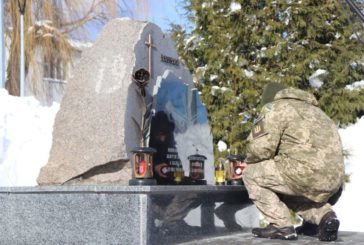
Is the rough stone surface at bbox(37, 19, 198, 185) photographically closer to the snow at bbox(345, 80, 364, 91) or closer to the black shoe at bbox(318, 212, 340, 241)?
the black shoe at bbox(318, 212, 340, 241)

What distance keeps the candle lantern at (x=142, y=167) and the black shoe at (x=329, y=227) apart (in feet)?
4.89

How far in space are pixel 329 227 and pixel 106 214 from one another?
1865 mm

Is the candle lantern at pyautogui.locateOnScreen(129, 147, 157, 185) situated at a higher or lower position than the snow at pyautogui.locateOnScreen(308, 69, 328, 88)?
lower

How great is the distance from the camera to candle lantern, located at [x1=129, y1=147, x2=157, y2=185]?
4.88 meters

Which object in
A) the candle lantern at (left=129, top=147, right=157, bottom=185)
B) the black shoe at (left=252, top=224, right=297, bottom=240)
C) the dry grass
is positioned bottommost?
the black shoe at (left=252, top=224, right=297, bottom=240)

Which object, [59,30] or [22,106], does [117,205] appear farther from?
[59,30]

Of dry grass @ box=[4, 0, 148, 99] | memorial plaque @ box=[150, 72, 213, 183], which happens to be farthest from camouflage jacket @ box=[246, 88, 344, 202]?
dry grass @ box=[4, 0, 148, 99]

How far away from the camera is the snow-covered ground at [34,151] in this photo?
32.6 ft

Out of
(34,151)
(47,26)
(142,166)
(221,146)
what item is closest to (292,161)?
(142,166)

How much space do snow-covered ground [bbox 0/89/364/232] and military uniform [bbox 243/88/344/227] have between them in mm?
4542

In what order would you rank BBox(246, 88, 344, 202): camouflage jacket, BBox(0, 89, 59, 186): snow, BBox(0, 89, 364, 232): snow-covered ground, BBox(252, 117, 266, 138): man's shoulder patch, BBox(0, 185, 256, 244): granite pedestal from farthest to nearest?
BBox(0, 89, 59, 186): snow → BBox(0, 89, 364, 232): snow-covered ground → BBox(252, 117, 266, 138): man's shoulder patch → BBox(246, 88, 344, 202): camouflage jacket → BBox(0, 185, 256, 244): granite pedestal

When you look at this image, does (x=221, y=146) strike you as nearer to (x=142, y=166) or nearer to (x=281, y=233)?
(x=281, y=233)

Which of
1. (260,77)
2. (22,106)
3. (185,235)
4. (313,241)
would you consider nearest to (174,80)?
(185,235)

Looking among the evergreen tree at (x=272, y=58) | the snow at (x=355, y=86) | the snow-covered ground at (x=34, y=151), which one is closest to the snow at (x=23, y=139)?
the snow-covered ground at (x=34, y=151)
